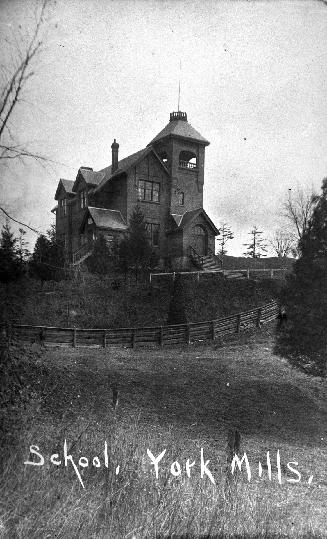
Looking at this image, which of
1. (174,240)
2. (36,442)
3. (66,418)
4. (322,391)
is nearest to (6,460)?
(36,442)

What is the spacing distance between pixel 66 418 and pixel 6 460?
2920mm

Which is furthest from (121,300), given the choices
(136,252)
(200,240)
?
(200,240)

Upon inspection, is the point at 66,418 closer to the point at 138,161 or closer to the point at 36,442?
the point at 36,442

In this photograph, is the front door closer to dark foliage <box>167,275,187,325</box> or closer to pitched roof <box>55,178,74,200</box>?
dark foliage <box>167,275,187,325</box>

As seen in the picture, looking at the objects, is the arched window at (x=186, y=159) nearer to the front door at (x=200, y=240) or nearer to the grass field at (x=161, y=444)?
the front door at (x=200, y=240)

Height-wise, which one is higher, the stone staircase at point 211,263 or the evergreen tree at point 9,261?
the stone staircase at point 211,263

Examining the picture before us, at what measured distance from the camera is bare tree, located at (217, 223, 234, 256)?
619 inches

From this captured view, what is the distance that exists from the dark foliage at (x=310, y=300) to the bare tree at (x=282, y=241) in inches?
33.4

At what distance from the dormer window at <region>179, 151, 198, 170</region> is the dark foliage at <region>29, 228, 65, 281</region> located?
15632mm

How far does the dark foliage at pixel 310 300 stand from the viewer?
12203 mm

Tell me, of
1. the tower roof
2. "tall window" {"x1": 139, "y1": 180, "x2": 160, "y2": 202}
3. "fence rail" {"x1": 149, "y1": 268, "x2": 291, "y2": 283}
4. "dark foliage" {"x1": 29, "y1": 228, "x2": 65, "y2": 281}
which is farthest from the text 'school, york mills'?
"dark foliage" {"x1": 29, "y1": 228, "x2": 65, "y2": 281}

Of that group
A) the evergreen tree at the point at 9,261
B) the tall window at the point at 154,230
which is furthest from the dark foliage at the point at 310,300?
the tall window at the point at 154,230

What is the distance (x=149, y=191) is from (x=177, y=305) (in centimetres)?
837

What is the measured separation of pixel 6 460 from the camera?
246 inches
